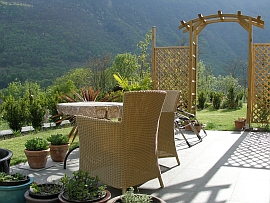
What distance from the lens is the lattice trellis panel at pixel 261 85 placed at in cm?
726

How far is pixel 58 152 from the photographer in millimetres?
4062

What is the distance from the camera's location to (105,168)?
277 centimetres

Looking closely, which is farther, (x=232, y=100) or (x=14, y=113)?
(x=232, y=100)

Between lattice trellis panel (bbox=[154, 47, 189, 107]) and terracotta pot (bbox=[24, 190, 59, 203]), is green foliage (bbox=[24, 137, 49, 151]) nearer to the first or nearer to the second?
terracotta pot (bbox=[24, 190, 59, 203])

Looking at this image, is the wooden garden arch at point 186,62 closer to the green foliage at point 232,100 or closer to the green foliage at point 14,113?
the green foliage at point 14,113

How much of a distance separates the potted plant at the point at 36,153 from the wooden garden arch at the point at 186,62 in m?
4.34

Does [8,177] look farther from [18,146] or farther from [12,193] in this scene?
[18,146]

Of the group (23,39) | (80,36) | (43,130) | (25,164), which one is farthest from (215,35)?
(25,164)

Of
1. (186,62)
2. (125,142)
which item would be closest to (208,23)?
(186,62)

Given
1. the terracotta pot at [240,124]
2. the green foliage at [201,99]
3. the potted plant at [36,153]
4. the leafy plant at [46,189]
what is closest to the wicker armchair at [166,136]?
the potted plant at [36,153]

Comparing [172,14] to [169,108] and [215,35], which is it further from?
[169,108]

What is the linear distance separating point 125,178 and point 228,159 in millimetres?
2054

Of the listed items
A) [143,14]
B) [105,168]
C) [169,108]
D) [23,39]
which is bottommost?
[105,168]

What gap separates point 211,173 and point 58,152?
1.75 meters
